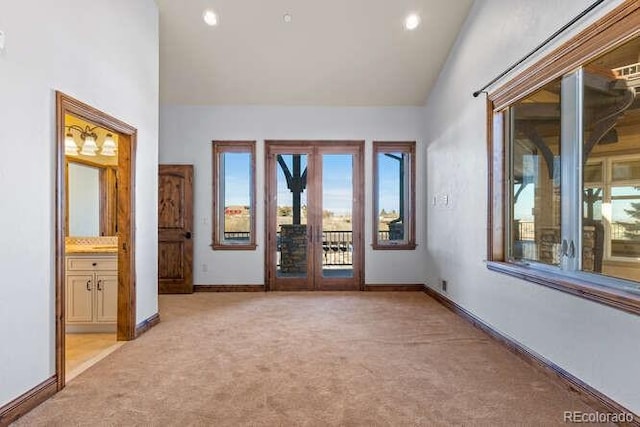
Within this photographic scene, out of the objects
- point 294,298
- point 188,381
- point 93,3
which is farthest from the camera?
point 294,298

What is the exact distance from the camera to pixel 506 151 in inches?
145

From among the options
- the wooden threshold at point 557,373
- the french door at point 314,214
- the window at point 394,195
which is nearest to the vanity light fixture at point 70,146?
the french door at point 314,214

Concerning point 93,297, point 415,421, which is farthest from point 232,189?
point 415,421

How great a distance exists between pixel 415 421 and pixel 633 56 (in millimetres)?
2757

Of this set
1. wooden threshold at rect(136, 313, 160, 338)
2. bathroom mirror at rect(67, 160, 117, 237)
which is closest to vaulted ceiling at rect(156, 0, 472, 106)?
bathroom mirror at rect(67, 160, 117, 237)

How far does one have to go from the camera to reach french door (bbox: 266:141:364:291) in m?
6.11

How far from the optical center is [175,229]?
5.98 meters

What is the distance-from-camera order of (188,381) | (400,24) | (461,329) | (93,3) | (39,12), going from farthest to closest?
(400,24) → (461,329) → (93,3) → (188,381) → (39,12)

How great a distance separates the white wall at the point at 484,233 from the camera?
91.0 inches

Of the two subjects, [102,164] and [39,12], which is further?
[102,164]

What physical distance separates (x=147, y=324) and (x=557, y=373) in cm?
380

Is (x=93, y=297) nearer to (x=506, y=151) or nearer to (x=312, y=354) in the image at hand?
(x=312, y=354)

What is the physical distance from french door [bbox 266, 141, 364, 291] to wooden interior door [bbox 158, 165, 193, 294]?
1.26m

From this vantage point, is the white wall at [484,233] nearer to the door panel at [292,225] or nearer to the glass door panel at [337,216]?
the glass door panel at [337,216]
